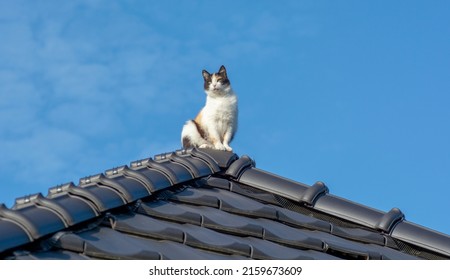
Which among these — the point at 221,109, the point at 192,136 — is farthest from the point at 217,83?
the point at 192,136

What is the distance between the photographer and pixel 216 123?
400 inches

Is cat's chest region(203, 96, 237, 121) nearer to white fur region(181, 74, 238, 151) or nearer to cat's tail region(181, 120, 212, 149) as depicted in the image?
white fur region(181, 74, 238, 151)

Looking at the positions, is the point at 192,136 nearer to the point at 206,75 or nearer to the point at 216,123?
the point at 216,123

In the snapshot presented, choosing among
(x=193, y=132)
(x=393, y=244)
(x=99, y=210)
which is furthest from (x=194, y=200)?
(x=193, y=132)

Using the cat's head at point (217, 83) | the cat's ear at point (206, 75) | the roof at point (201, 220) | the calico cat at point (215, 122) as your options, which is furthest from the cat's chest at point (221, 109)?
the roof at point (201, 220)

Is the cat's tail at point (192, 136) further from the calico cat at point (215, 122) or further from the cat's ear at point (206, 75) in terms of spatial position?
the cat's ear at point (206, 75)

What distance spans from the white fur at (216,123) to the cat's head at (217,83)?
0.02 metres

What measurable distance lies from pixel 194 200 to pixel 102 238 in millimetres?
1318

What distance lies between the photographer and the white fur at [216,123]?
33.0 feet

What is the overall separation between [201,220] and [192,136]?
4.27 m

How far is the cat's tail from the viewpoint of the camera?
10008mm

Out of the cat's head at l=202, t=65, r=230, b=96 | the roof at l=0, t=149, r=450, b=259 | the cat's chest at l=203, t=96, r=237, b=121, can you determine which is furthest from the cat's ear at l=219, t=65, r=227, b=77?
the roof at l=0, t=149, r=450, b=259
